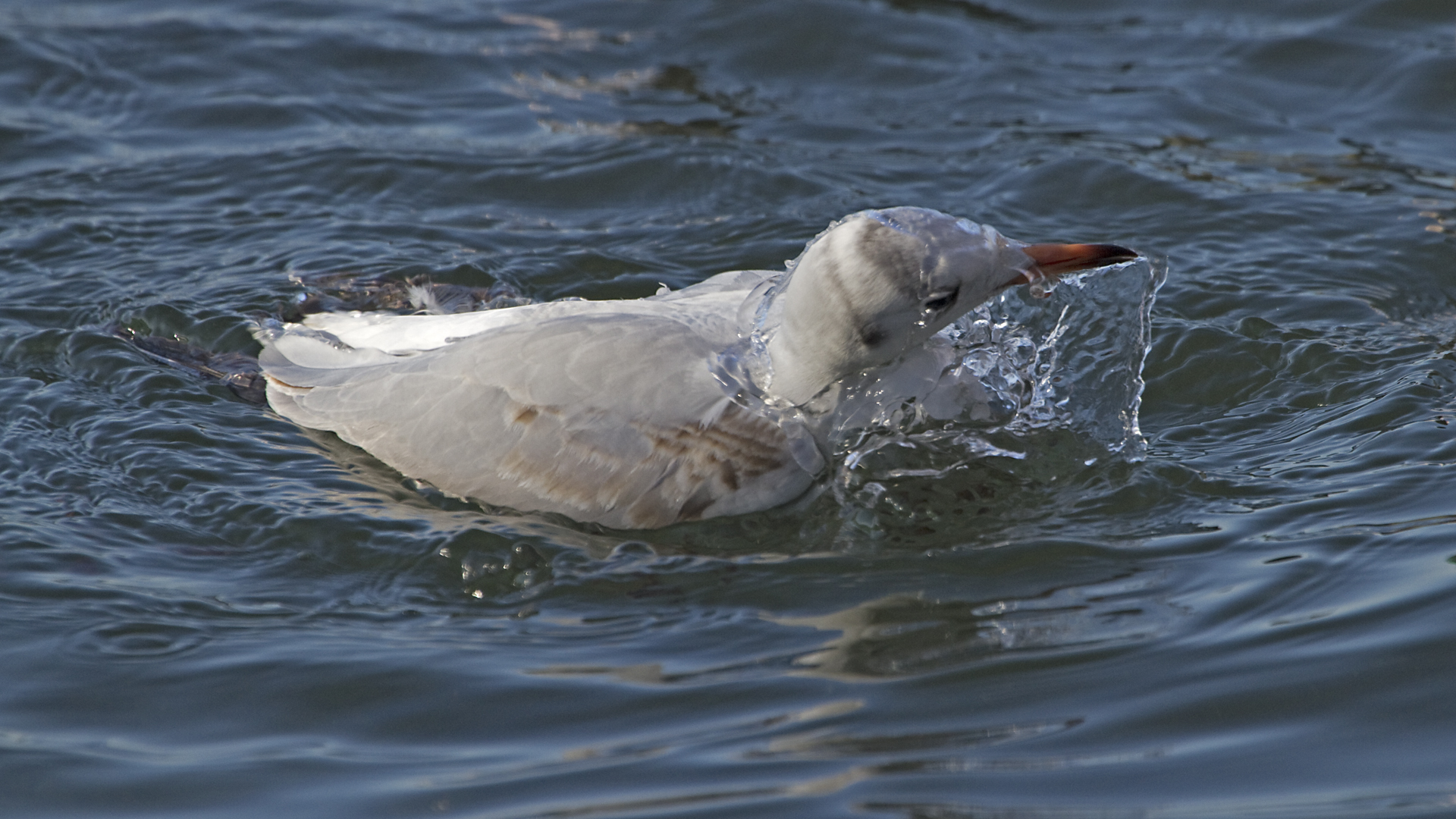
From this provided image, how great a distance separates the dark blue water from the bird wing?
0.11 m

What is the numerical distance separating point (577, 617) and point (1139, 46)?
593 cm

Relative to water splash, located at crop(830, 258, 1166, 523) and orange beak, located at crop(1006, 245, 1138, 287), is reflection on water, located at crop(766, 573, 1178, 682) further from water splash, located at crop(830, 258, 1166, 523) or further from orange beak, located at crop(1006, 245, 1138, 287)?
orange beak, located at crop(1006, 245, 1138, 287)

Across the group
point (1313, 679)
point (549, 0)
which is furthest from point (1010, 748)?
point (549, 0)

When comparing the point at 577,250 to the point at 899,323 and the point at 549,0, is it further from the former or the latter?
the point at 549,0

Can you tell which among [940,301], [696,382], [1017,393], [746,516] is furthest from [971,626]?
[1017,393]

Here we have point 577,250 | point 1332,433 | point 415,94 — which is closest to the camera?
point 1332,433

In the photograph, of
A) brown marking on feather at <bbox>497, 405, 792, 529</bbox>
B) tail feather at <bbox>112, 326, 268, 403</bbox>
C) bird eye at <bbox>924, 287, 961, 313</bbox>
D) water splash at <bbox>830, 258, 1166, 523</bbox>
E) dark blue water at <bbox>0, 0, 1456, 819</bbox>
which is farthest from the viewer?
tail feather at <bbox>112, 326, 268, 403</bbox>

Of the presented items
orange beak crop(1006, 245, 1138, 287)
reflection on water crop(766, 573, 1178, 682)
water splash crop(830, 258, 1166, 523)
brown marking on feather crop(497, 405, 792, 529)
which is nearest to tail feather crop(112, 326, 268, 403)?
brown marking on feather crop(497, 405, 792, 529)

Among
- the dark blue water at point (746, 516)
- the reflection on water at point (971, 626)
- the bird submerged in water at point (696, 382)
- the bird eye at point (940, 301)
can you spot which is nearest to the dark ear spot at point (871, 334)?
the bird submerged in water at point (696, 382)

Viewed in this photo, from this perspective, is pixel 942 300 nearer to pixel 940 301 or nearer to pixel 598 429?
pixel 940 301

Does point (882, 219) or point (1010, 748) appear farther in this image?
point (882, 219)

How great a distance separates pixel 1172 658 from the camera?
388cm

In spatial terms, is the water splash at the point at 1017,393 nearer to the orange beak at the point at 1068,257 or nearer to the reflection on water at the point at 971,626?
the orange beak at the point at 1068,257

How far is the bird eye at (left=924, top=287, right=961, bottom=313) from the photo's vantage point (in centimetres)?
454
